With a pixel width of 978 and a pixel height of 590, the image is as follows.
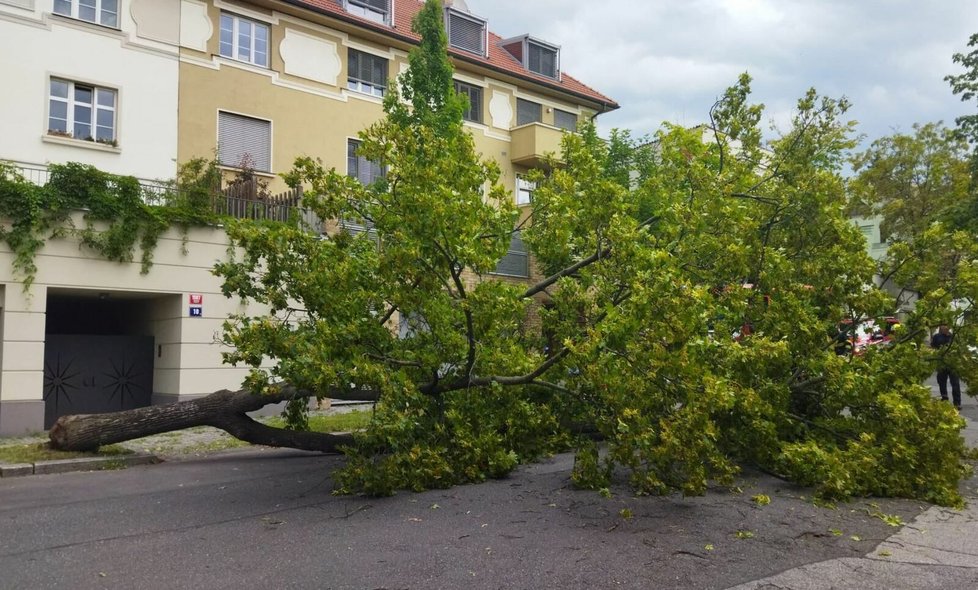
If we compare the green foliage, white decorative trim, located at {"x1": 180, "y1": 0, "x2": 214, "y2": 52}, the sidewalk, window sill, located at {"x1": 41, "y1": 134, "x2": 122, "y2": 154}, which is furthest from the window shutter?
the sidewalk

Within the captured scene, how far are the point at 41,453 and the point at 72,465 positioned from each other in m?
0.68

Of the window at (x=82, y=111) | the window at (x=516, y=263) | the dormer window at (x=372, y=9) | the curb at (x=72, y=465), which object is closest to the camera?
the curb at (x=72, y=465)

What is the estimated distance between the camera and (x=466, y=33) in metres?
27.8

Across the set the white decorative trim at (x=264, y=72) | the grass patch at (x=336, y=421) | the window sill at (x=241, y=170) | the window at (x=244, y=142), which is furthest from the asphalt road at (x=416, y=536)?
the white decorative trim at (x=264, y=72)

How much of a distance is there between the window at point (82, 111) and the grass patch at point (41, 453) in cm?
855

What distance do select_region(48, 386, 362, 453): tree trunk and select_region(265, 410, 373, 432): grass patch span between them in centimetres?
262

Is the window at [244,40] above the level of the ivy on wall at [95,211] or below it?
above

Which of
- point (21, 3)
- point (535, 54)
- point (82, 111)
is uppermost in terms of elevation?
point (535, 54)

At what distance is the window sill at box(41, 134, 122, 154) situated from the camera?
17.2 m

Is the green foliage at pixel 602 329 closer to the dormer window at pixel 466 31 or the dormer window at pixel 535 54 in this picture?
the dormer window at pixel 466 31

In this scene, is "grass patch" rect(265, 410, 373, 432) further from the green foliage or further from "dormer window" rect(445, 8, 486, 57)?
"dormer window" rect(445, 8, 486, 57)

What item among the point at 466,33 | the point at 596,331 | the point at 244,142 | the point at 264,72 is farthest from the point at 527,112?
the point at 596,331

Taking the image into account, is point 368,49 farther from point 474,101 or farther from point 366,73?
point 474,101

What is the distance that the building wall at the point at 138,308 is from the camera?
14.2 metres
